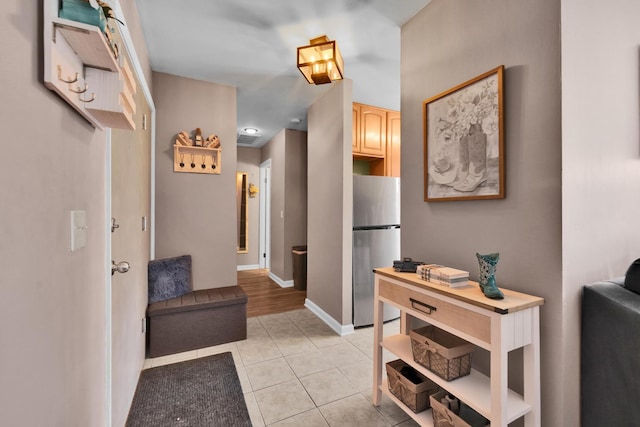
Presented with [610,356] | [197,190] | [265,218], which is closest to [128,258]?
[197,190]

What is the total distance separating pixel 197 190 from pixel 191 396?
1848 mm

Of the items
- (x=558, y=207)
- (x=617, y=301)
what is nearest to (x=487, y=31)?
(x=558, y=207)

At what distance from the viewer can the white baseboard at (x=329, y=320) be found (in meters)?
2.83

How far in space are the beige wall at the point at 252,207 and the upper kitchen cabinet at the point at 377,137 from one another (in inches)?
A: 113

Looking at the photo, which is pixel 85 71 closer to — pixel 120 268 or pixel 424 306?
pixel 120 268

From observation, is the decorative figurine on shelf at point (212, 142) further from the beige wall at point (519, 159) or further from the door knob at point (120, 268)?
the beige wall at point (519, 159)

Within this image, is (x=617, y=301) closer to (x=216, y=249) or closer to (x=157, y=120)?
(x=216, y=249)

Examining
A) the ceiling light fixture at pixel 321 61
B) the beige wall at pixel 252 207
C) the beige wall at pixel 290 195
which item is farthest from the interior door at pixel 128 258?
the beige wall at pixel 252 207

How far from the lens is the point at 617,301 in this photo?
109 cm

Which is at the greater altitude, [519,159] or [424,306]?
[519,159]

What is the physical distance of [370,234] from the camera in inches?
119

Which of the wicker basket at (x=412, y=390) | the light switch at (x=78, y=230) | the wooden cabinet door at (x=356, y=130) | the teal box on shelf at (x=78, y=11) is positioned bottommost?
the wicker basket at (x=412, y=390)

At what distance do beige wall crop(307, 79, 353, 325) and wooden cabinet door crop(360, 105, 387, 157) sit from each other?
17.6 inches

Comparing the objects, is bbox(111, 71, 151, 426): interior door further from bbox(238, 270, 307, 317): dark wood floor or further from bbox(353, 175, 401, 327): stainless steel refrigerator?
bbox(353, 175, 401, 327): stainless steel refrigerator
